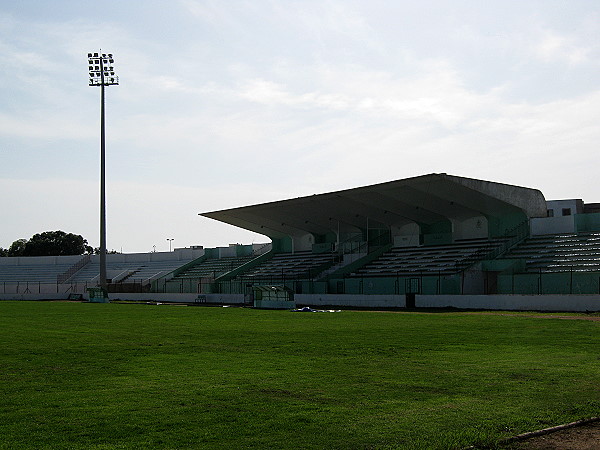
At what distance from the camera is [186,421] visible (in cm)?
863

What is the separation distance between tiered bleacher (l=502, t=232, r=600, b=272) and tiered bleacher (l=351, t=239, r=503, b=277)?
6.61 feet

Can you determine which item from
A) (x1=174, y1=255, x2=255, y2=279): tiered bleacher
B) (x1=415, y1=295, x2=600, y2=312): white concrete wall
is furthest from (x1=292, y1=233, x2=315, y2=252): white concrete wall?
(x1=415, y1=295, x2=600, y2=312): white concrete wall

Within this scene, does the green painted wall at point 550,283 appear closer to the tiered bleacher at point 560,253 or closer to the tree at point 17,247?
the tiered bleacher at point 560,253

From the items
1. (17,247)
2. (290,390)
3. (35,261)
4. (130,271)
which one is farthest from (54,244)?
(290,390)

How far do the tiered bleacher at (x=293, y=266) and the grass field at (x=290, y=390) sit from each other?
40.0 meters

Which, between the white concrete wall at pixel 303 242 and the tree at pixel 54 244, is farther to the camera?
the tree at pixel 54 244

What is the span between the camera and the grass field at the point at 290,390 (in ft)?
26.3

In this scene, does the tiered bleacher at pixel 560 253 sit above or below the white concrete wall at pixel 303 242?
below

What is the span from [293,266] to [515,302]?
1135 inches

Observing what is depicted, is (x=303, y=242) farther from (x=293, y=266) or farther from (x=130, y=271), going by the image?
(x=130, y=271)

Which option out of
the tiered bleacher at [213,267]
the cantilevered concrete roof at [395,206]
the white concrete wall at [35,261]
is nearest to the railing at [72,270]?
the white concrete wall at [35,261]

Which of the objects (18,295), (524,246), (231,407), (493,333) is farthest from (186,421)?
(18,295)

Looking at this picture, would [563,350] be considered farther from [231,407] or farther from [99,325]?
[99,325]

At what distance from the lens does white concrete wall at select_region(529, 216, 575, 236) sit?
46438 mm
